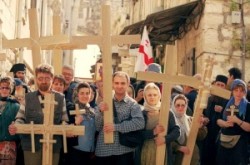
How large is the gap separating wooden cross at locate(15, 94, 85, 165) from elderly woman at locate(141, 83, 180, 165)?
2.62ft

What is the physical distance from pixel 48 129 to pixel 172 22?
803 cm

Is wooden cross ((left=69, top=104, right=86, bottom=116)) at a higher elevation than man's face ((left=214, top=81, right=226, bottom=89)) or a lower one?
lower

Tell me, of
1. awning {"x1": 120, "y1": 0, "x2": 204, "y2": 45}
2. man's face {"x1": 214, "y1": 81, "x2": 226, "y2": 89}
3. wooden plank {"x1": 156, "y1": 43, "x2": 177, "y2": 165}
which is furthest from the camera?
awning {"x1": 120, "y1": 0, "x2": 204, "y2": 45}

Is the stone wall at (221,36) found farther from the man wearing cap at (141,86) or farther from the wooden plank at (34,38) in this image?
the wooden plank at (34,38)

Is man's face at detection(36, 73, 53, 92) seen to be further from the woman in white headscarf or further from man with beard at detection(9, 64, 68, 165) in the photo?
the woman in white headscarf

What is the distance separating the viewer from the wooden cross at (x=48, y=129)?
4.85m

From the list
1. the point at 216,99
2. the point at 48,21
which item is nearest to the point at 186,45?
the point at 216,99

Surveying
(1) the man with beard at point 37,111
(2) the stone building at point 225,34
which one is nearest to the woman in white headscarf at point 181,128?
(1) the man with beard at point 37,111

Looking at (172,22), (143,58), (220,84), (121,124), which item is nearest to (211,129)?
(220,84)

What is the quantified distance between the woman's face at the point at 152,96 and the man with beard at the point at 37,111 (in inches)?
36.2

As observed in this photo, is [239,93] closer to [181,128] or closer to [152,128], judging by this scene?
[181,128]

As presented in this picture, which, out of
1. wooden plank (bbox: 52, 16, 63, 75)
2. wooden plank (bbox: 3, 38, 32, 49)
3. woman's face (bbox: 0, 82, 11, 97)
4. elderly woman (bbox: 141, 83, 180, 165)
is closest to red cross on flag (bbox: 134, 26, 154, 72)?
wooden plank (bbox: 52, 16, 63, 75)

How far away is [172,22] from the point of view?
40.8ft

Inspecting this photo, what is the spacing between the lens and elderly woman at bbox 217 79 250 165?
19.0ft
